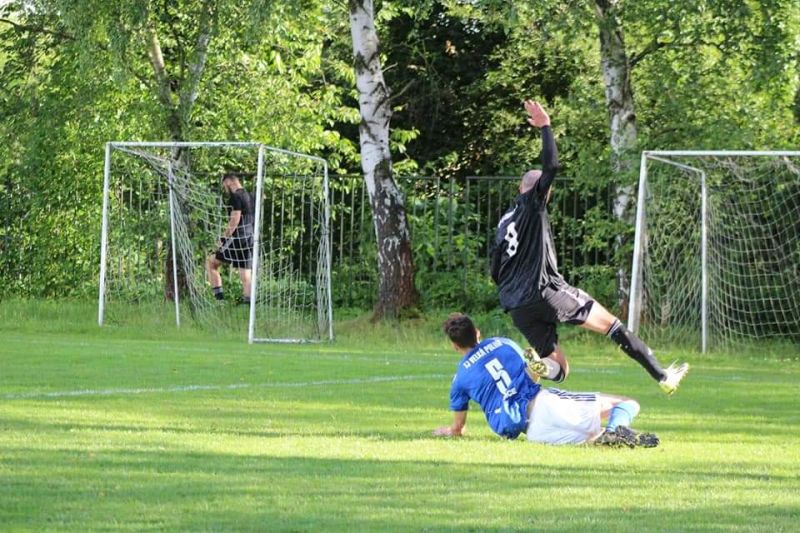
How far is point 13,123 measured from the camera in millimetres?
28906

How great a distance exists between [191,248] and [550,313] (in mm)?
14376

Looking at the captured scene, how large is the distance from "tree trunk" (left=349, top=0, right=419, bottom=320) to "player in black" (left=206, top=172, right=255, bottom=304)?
205 centimetres

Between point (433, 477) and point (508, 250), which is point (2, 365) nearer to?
point (508, 250)

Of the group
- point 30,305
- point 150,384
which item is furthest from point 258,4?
point 150,384

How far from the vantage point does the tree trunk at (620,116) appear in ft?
75.0

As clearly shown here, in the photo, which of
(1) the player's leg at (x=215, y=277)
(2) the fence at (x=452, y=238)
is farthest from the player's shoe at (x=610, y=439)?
(2) the fence at (x=452, y=238)

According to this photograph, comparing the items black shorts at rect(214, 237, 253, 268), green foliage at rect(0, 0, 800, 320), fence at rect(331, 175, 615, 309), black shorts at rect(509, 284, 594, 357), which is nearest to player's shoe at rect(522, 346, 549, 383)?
black shorts at rect(509, 284, 594, 357)

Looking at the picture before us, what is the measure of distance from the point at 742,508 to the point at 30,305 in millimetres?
21319

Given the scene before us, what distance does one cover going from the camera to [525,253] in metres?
11.7

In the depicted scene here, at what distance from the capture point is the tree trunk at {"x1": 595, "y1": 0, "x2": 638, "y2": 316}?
22.9 metres

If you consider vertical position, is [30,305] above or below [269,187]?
below

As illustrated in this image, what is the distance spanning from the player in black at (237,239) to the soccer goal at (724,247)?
586 centimetres

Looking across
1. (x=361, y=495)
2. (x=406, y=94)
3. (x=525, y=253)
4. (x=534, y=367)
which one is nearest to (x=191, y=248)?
(x=406, y=94)

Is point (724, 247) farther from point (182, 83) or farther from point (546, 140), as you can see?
point (546, 140)
